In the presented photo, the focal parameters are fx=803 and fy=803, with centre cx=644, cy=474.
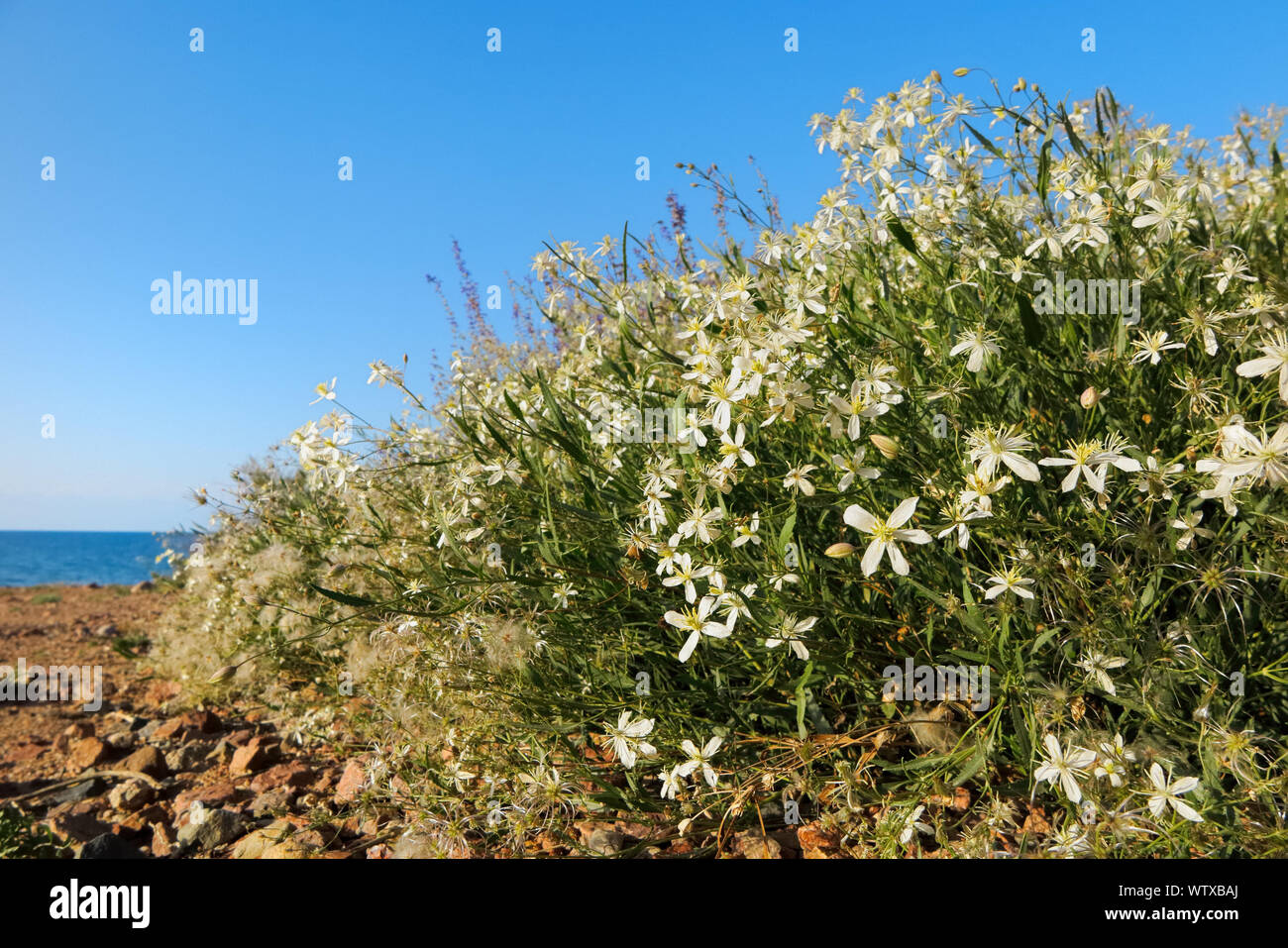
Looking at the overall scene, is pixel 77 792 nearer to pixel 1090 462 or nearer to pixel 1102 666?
pixel 1102 666

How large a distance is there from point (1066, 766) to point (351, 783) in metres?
2.46

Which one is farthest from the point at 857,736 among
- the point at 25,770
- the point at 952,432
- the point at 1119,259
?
the point at 25,770

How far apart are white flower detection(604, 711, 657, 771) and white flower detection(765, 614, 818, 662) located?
0.41 m

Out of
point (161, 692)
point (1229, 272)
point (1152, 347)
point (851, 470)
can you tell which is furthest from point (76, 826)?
point (1229, 272)

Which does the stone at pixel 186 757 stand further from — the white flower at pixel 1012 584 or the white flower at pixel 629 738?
the white flower at pixel 1012 584

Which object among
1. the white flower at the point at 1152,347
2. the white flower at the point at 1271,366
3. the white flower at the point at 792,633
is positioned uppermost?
the white flower at the point at 1152,347

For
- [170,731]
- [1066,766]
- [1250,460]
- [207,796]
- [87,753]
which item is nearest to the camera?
[1250,460]

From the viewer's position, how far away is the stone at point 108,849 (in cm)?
267

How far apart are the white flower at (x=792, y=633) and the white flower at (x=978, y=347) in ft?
2.38

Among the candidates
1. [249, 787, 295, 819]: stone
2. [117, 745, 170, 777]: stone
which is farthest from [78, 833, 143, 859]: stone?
[117, 745, 170, 777]: stone

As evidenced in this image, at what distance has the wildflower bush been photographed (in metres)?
1.91

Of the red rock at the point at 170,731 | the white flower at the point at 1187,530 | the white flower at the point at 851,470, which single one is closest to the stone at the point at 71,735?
the red rock at the point at 170,731

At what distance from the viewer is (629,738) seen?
7.09 feet
